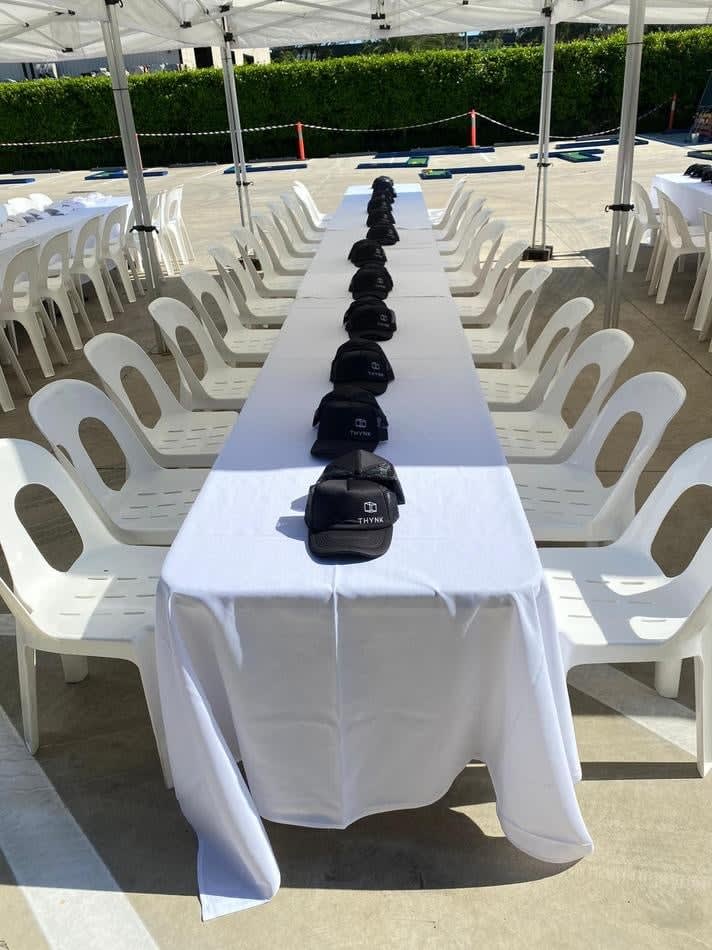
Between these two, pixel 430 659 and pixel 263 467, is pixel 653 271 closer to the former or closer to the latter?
pixel 263 467

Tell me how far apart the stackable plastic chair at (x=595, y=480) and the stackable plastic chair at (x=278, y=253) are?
371cm

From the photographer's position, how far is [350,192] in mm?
8648

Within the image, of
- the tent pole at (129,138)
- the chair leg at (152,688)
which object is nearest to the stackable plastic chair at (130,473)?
the chair leg at (152,688)

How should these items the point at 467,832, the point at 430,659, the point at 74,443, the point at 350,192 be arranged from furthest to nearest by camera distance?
the point at 350,192 < the point at 74,443 < the point at 467,832 < the point at 430,659

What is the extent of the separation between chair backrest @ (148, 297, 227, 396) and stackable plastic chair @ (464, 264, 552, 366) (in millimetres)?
1268

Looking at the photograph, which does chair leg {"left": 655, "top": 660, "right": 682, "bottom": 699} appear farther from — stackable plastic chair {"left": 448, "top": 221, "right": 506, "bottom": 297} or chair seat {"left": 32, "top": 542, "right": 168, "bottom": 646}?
stackable plastic chair {"left": 448, "top": 221, "right": 506, "bottom": 297}

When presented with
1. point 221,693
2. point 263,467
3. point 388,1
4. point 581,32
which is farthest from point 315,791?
point 581,32

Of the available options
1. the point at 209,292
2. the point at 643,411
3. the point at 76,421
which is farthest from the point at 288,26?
the point at 643,411

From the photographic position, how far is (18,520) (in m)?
2.45

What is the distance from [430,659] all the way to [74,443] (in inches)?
59.5

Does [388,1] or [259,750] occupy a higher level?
[388,1]

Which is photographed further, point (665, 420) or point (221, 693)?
point (665, 420)

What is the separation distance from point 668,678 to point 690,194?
227 inches

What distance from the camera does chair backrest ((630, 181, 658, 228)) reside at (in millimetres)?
7328
